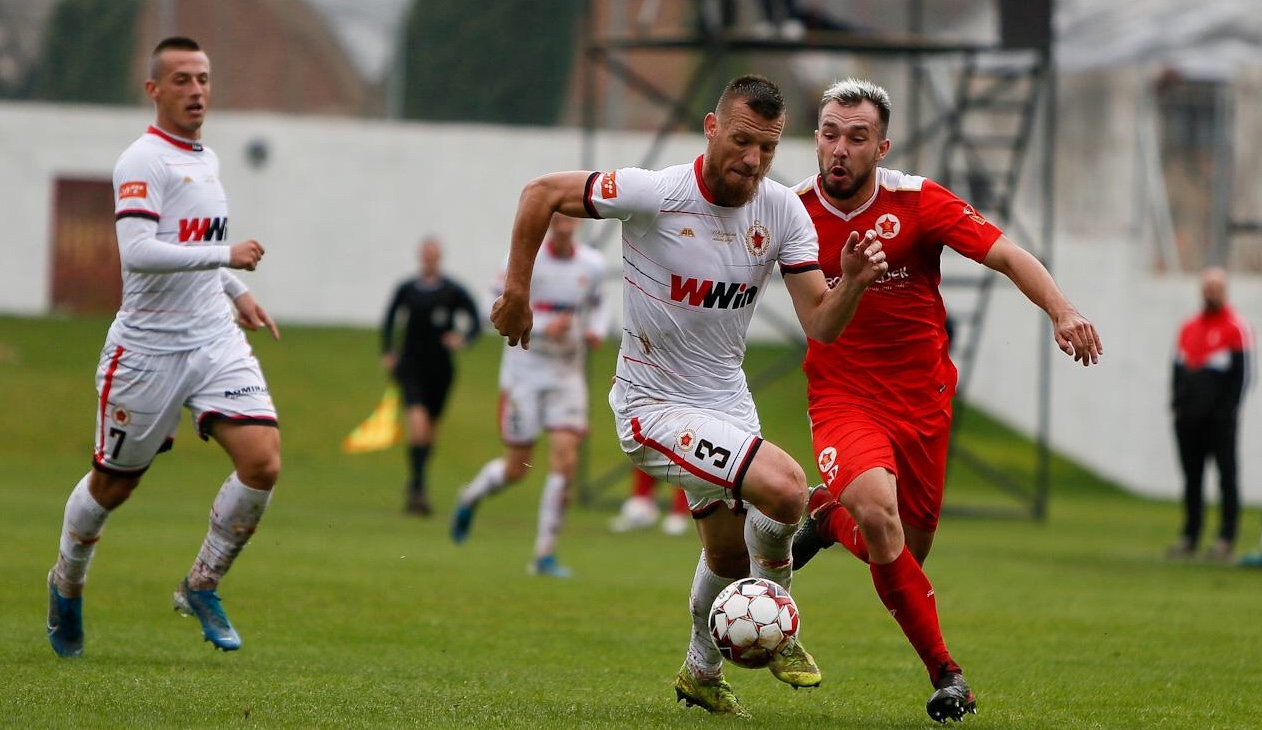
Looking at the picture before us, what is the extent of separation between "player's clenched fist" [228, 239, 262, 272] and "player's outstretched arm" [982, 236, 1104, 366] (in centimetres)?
288

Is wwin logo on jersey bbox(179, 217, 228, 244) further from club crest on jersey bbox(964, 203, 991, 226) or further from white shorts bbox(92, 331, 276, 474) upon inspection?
club crest on jersey bbox(964, 203, 991, 226)

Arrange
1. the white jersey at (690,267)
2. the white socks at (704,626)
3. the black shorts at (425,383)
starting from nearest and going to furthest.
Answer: the white jersey at (690,267) < the white socks at (704,626) < the black shorts at (425,383)

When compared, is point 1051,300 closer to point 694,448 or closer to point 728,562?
point 694,448

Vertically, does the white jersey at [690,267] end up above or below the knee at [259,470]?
above

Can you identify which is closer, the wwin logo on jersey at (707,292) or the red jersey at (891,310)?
the wwin logo on jersey at (707,292)

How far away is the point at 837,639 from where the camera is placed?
9.09 m

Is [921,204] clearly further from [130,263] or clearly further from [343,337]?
[343,337]

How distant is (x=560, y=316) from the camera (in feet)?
44.6

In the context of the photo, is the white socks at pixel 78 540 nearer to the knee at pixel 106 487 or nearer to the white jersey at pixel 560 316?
the knee at pixel 106 487

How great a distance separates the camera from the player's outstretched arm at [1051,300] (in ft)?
20.2

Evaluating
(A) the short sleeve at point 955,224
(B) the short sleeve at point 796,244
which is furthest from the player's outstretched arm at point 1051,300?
(B) the short sleeve at point 796,244

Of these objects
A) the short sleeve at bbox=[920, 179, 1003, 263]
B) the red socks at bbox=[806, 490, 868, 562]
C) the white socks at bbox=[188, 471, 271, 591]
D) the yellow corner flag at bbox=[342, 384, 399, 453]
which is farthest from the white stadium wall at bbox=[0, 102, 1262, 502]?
the white socks at bbox=[188, 471, 271, 591]

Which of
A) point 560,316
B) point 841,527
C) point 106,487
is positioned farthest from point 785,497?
point 560,316

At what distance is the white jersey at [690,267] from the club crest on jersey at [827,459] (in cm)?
34
